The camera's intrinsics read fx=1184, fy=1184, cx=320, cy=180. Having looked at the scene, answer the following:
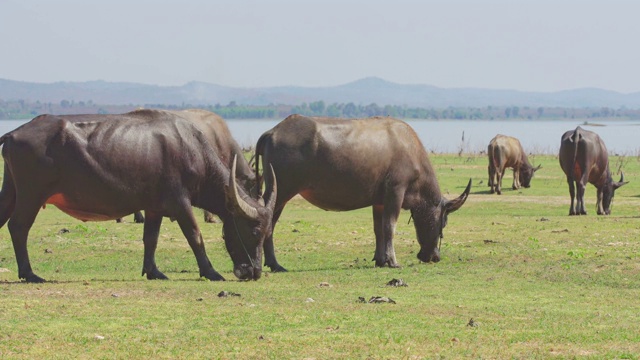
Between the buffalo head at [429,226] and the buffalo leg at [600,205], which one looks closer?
the buffalo head at [429,226]

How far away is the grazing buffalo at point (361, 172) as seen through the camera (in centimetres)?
1670

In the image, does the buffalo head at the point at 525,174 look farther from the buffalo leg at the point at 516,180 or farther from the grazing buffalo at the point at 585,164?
the grazing buffalo at the point at 585,164

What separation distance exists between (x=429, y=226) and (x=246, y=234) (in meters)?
4.09

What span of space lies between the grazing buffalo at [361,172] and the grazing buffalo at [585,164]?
37.9ft

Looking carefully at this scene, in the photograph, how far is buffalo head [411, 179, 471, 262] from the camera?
17.9 metres

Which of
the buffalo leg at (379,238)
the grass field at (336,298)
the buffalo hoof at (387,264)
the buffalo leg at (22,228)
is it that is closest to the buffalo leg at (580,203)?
the grass field at (336,298)

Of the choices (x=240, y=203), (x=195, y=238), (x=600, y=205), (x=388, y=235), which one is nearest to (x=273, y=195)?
(x=240, y=203)

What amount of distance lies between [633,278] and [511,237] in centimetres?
545

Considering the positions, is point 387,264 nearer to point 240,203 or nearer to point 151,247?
point 240,203

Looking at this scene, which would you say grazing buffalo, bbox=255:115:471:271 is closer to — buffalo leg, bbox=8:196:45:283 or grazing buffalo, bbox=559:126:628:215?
buffalo leg, bbox=8:196:45:283

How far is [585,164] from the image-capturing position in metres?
29.2

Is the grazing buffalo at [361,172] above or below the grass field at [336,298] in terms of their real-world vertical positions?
above

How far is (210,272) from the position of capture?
49.1 ft

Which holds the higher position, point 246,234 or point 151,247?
point 246,234
